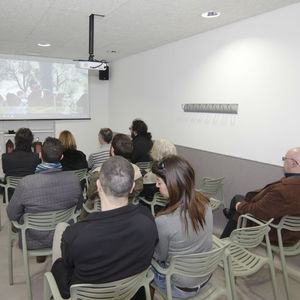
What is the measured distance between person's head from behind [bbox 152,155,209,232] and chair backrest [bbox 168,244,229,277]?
15cm

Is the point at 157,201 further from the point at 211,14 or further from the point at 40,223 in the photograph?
the point at 211,14

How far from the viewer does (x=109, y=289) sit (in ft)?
4.01

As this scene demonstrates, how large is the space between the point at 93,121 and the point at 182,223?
5803 millimetres

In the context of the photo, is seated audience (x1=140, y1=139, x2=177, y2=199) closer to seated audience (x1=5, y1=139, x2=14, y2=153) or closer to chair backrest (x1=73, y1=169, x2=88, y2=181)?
chair backrest (x1=73, y1=169, x2=88, y2=181)

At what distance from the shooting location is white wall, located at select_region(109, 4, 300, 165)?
277 cm

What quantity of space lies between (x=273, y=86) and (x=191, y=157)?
1604mm

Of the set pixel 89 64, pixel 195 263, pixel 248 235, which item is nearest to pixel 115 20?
pixel 89 64

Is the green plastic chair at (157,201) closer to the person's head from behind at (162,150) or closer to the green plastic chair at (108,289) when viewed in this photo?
the person's head from behind at (162,150)

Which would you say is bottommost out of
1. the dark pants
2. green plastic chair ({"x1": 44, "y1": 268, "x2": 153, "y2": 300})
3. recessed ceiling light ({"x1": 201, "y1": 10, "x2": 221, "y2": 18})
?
the dark pants

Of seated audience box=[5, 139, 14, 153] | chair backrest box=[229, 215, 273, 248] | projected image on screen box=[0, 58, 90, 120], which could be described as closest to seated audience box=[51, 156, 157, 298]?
chair backrest box=[229, 215, 273, 248]

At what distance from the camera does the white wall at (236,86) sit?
2.77 m

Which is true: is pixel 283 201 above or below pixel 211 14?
below

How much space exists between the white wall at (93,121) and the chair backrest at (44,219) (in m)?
4.82

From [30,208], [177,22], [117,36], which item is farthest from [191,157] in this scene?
[30,208]
